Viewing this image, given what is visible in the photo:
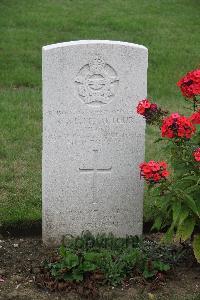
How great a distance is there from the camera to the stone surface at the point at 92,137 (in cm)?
518

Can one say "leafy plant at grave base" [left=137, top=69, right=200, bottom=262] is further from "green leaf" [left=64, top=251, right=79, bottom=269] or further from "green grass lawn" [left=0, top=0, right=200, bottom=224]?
"green grass lawn" [left=0, top=0, right=200, bottom=224]

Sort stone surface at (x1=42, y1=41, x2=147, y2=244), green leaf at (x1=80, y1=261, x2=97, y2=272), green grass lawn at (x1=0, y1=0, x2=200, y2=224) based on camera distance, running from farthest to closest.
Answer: green grass lawn at (x1=0, y1=0, x2=200, y2=224) → stone surface at (x1=42, y1=41, x2=147, y2=244) → green leaf at (x1=80, y1=261, x2=97, y2=272)

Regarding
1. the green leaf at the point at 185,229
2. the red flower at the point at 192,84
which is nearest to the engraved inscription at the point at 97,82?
the red flower at the point at 192,84

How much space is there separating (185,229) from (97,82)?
4.24ft

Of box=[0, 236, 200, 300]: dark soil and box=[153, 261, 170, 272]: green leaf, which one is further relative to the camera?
box=[153, 261, 170, 272]: green leaf

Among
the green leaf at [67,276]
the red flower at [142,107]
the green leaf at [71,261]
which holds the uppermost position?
the red flower at [142,107]

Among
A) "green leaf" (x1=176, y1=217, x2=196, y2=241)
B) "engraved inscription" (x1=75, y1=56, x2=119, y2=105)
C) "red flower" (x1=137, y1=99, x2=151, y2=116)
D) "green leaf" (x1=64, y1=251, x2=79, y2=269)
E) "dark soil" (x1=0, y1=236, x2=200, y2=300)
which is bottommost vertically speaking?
"dark soil" (x1=0, y1=236, x2=200, y2=300)

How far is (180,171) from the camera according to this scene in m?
4.86

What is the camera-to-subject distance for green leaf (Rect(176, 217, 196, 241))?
15.6 ft

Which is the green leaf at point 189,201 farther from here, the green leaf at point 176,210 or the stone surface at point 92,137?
the stone surface at point 92,137

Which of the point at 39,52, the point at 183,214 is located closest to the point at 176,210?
the point at 183,214

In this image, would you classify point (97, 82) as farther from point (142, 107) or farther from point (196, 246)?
point (196, 246)

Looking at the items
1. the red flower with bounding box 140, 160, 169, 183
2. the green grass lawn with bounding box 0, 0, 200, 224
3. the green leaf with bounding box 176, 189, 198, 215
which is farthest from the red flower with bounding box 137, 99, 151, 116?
the green grass lawn with bounding box 0, 0, 200, 224

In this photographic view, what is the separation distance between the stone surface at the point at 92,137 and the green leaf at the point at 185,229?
0.78 m
